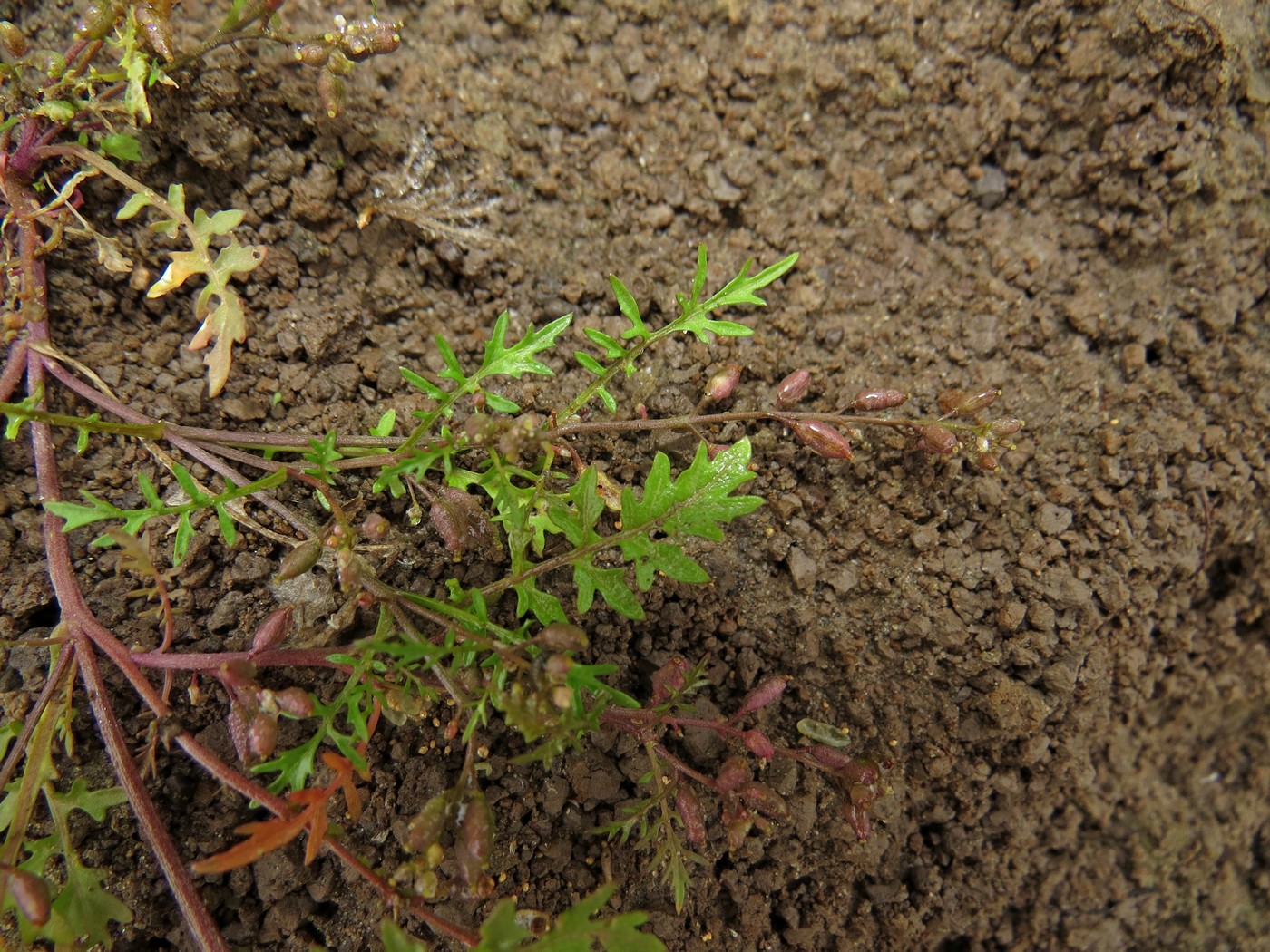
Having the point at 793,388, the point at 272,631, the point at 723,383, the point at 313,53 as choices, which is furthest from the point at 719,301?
the point at 272,631

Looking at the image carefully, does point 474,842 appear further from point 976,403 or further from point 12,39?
point 12,39

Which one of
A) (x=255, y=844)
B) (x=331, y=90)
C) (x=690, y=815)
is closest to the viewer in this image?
(x=255, y=844)

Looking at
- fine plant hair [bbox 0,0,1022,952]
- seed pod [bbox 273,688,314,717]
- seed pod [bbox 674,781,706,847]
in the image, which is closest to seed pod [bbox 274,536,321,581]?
fine plant hair [bbox 0,0,1022,952]

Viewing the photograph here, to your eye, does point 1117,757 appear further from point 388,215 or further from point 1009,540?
point 388,215

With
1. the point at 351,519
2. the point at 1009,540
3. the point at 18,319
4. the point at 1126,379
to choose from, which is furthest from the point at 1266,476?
the point at 18,319

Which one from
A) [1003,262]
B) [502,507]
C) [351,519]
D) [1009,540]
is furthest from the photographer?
[1003,262]

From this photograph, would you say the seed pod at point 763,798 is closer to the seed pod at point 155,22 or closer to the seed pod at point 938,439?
the seed pod at point 938,439
